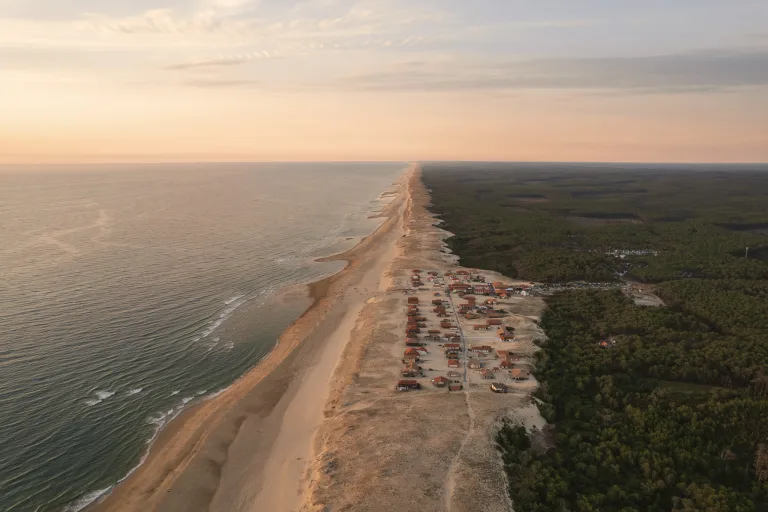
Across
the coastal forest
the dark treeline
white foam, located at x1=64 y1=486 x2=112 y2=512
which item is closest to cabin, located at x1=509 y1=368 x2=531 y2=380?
the coastal forest

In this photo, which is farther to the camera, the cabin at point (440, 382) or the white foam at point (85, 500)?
the cabin at point (440, 382)

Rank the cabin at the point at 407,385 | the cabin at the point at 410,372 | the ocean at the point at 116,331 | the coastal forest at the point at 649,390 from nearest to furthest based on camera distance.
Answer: the coastal forest at the point at 649,390 → the ocean at the point at 116,331 → the cabin at the point at 407,385 → the cabin at the point at 410,372

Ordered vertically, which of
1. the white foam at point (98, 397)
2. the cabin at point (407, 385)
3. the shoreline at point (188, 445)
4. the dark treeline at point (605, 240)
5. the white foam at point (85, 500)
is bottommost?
the white foam at point (85, 500)

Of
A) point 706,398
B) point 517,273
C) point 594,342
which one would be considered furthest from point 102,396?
point 517,273

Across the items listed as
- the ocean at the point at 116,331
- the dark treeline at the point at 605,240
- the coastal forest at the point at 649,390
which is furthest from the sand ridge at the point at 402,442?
the dark treeline at the point at 605,240

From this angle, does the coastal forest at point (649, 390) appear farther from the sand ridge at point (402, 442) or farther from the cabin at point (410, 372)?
the cabin at point (410, 372)

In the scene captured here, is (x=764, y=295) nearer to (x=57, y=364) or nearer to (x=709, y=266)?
(x=709, y=266)

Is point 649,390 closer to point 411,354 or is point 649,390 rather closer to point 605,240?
point 411,354
